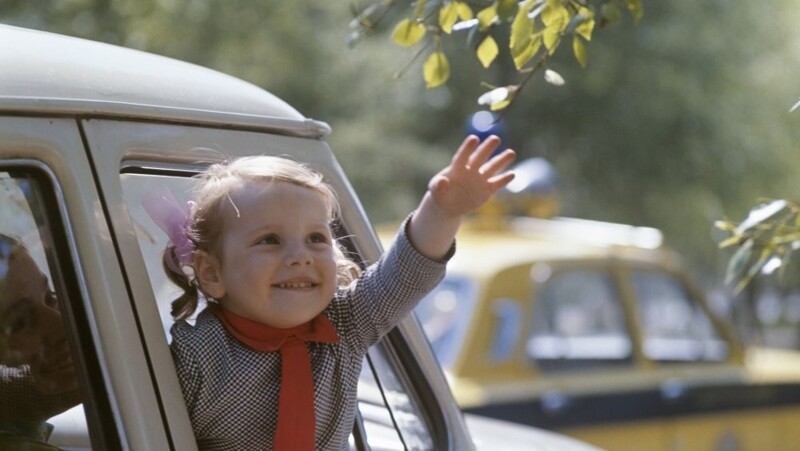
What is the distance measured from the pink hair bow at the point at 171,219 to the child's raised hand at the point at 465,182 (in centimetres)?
41

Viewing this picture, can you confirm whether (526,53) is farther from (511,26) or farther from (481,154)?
(481,154)

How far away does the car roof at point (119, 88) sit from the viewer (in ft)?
5.97

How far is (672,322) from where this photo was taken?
8.03 meters

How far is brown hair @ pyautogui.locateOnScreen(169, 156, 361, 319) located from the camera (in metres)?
2.08

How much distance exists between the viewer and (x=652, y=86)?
1683 centimetres

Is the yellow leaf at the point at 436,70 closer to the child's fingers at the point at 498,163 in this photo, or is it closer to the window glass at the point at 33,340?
the child's fingers at the point at 498,163

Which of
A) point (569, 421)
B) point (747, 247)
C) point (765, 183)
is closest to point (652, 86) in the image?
point (765, 183)

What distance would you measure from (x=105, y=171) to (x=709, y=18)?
52.8ft

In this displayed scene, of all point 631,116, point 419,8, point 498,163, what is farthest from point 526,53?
point 631,116

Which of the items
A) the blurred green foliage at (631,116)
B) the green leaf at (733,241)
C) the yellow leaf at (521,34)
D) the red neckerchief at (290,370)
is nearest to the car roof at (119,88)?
the red neckerchief at (290,370)

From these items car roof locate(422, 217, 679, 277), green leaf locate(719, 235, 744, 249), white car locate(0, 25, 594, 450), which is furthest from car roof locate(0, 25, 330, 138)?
car roof locate(422, 217, 679, 277)

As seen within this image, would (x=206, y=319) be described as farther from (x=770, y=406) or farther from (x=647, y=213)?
(x=647, y=213)

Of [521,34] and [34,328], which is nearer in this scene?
[34,328]

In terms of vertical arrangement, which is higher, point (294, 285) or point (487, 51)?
point (487, 51)
